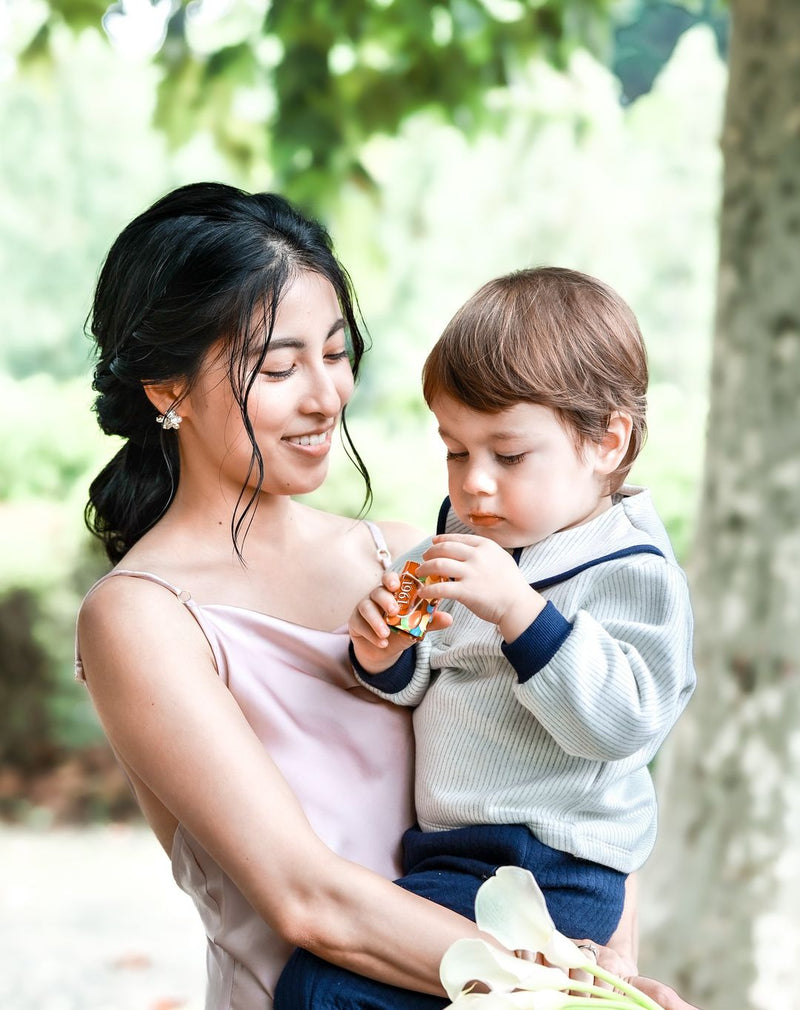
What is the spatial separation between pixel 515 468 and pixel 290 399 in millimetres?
336

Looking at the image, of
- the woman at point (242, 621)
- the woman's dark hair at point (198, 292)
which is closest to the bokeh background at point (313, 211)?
the woman's dark hair at point (198, 292)

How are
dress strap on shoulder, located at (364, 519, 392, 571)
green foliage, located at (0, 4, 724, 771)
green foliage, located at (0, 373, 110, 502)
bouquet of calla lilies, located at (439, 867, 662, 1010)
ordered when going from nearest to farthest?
bouquet of calla lilies, located at (439, 867, 662, 1010)
dress strap on shoulder, located at (364, 519, 392, 571)
green foliage, located at (0, 4, 724, 771)
green foliage, located at (0, 373, 110, 502)

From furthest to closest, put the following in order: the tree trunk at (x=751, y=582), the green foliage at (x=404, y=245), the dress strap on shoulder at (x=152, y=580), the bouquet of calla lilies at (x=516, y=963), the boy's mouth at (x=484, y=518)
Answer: the green foliage at (x=404, y=245) → the tree trunk at (x=751, y=582) → the dress strap on shoulder at (x=152, y=580) → the boy's mouth at (x=484, y=518) → the bouquet of calla lilies at (x=516, y=963)

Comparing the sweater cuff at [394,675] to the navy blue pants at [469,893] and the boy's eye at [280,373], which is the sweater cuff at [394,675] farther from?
the boy's eye at [280,373]

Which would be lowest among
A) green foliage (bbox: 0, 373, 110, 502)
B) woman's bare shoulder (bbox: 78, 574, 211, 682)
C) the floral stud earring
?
green foliage (bbox: 0, 373, 110, 502)

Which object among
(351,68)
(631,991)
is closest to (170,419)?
(631,991)

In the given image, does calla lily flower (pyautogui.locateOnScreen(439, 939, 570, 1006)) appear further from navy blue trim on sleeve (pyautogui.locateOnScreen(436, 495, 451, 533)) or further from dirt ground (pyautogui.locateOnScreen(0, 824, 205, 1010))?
dirt ground (pyautogui.locateOnScreen(0, 824, 205, 1010))

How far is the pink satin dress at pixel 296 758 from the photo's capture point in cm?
164

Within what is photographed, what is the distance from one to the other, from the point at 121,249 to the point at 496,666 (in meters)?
0.79

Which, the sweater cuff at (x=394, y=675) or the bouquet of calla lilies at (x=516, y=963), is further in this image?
the sweater cuff at (x=394, y=675)

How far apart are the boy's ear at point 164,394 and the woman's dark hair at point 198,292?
0.4 inches

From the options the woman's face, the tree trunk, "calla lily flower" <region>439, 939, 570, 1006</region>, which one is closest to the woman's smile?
the woman's face

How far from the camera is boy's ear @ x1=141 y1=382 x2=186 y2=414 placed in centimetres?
172

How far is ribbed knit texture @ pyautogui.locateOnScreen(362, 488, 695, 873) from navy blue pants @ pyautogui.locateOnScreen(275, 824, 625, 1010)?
2cm
